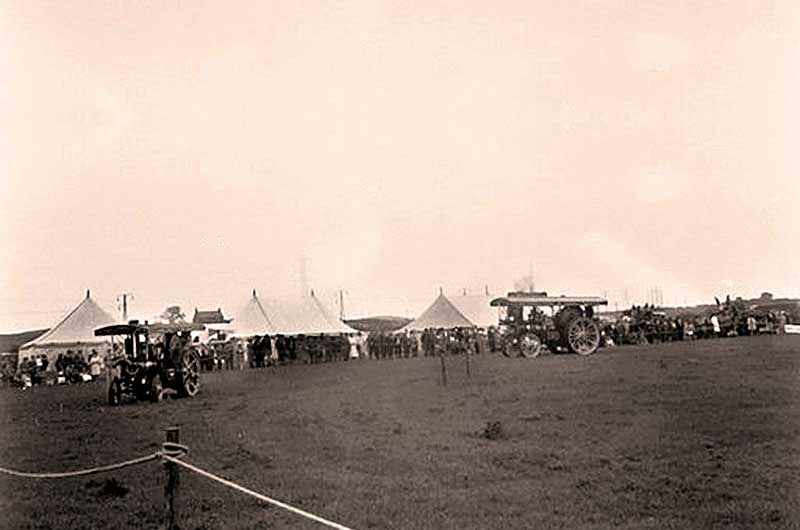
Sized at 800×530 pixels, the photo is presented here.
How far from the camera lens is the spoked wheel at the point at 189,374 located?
704 inches

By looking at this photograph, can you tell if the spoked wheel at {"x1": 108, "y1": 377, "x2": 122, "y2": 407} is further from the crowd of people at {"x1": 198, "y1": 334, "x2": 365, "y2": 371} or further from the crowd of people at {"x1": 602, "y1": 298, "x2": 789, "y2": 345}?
the crowd of people at {"x1": 602, "y1": 298, "x2": 789, "y2": 345}

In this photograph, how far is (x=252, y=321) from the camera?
31.8 meters

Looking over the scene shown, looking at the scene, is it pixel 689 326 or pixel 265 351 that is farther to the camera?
pixel 689 326

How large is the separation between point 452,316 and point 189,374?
18.0 meters

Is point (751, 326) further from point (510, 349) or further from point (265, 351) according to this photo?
point (265, 351)

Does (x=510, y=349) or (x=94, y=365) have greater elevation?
(x=94, y=365)

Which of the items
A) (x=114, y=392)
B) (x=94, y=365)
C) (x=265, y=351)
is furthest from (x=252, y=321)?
(x=114, y=392)

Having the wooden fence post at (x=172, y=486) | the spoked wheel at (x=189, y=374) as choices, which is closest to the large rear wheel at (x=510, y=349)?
the spoked wheel at (x=189, y=374)

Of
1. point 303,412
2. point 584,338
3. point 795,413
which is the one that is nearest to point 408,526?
point 795,413

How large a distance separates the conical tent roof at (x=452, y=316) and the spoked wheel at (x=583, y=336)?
33.8 feet

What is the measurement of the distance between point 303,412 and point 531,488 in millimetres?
6357

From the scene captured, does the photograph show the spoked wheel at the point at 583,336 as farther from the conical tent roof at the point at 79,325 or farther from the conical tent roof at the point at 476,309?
the conical tent roof at the point at 79,325

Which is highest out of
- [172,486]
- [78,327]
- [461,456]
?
[78,327]

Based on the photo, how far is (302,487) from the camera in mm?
7086
